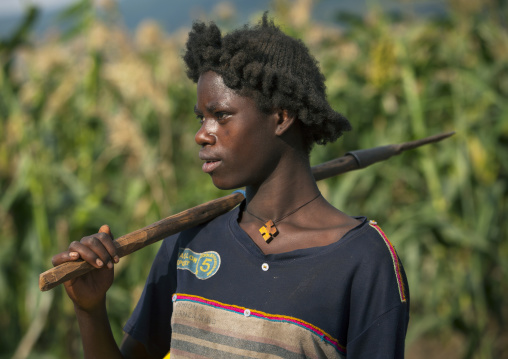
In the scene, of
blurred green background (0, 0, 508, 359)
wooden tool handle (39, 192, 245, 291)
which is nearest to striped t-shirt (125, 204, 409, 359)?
wooden tool handle (39, 192, 245, 291)

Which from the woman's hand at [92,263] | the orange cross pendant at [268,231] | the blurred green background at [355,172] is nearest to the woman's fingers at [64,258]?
the woman's hand at [92,263]

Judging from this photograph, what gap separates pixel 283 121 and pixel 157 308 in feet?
1.94

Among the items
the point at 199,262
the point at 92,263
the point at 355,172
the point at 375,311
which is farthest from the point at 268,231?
the point at 355,172

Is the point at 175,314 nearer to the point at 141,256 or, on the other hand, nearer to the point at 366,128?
the point at 141,256

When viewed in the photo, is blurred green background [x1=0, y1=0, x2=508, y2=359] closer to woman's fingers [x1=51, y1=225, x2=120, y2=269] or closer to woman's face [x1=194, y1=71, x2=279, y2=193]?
woman's face [x1=194, y1=71, x2=279, y2=193]

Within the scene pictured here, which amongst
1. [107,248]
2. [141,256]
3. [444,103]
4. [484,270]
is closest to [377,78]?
[444,103]

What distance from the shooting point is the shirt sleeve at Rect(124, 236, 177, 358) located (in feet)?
5.53

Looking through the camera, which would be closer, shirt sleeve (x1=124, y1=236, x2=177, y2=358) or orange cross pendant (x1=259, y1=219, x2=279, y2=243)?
orange cross pendant (x1=259, y1=219, x2=279, y2=243)

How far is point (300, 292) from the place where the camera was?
55.1 inches

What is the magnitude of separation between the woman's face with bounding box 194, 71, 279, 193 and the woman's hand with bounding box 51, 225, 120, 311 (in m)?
0.29

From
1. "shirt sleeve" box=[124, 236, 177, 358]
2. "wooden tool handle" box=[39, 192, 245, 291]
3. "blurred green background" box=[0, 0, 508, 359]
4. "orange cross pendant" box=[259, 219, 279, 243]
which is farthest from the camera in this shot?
"blurred green background" box=[0, 0, 508, 359]

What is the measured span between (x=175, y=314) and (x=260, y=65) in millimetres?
610

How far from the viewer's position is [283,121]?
1.54 metres

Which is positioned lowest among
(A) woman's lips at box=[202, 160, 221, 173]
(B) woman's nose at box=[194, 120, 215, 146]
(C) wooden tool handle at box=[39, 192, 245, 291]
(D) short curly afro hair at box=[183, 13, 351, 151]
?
(C) wooden tool handle at box=[39, 192, 245, 291]
